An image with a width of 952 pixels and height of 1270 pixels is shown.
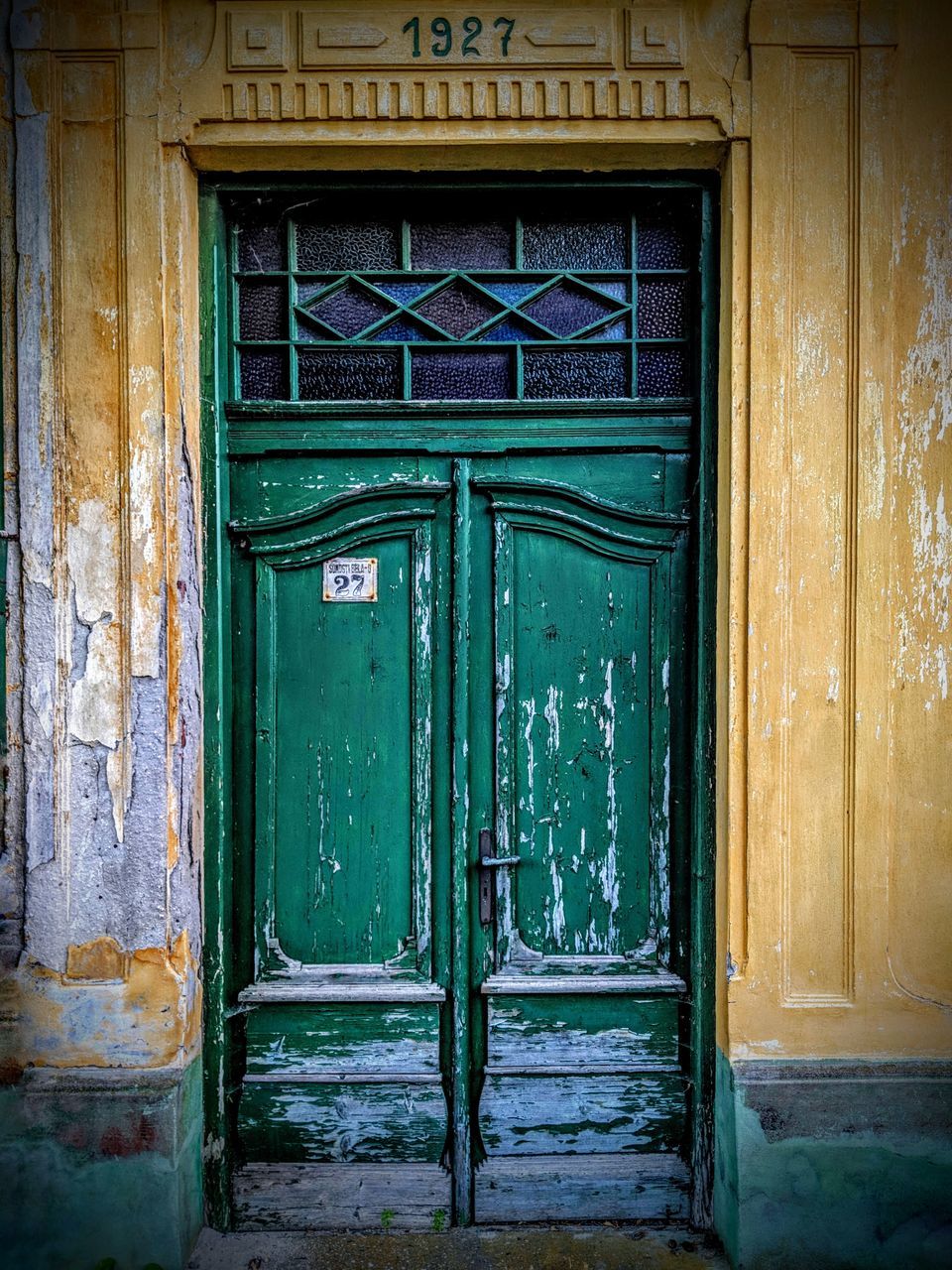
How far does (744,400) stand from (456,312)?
995 millimetres

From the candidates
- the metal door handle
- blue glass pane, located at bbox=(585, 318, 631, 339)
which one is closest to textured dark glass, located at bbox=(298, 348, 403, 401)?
blue glass pane, located at bbox=(585, 318, 631, 339)

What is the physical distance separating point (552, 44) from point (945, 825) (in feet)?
8.87

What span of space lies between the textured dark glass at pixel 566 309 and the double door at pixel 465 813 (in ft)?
1.23

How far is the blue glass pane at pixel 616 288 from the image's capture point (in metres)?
2.83

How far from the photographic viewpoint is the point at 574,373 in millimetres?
2840

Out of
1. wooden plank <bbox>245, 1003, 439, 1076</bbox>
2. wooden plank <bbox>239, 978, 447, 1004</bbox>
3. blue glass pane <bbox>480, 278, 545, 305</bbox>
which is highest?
blue glass pane <bbox>480, 278, 545, 305</bbox>

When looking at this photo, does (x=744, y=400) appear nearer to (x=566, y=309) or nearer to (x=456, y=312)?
(x=566, y=309)

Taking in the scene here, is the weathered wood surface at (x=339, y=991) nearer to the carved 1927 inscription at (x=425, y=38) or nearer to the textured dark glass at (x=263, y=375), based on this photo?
the textured dark glass at (x=263, y=375)

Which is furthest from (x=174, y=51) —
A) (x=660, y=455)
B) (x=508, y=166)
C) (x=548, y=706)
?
(x=548, y=706)

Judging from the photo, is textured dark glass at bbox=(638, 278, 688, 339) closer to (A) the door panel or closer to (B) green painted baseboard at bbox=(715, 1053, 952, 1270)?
(A) the door panel

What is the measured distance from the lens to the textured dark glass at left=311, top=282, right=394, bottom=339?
2.83m

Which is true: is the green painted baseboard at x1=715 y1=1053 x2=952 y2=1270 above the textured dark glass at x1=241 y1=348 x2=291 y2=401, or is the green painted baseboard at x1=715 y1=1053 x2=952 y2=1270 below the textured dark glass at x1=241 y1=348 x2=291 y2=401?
below

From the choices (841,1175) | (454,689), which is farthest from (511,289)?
(841,1175)

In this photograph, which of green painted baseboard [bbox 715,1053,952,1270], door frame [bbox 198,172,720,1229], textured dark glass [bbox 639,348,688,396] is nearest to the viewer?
green painted baseboard [bbox 715,1053,952,1270]
